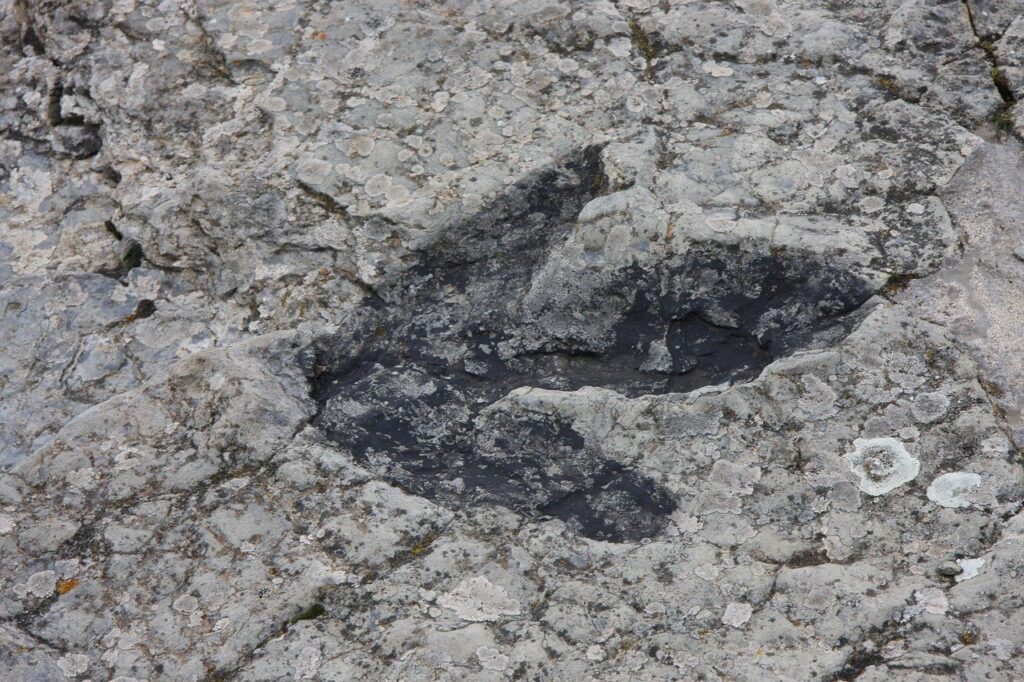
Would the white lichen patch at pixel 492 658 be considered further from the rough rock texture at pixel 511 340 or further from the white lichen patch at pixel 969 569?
the white lichen patch at pixel 969 569

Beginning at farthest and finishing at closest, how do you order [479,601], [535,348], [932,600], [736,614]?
[535,348] → [479,601] → [736,614] → [932,600]

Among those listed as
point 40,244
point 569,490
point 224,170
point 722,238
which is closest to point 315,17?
point 224,170

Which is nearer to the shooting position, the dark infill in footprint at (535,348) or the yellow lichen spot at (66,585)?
the yellow lichen spot at (66,585)

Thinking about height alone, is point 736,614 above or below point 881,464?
below

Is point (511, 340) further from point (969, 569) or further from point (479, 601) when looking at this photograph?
point (969, 569)

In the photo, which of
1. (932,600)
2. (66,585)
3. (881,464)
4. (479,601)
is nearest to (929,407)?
(881,464)

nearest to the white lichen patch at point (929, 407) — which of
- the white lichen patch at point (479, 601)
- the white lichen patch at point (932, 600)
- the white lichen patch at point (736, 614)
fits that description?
the white lichen patch at point (932, 600)

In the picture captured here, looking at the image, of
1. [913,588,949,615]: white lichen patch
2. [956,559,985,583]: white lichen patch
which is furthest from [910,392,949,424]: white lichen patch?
[913,588,949,615]: white lichen patch
